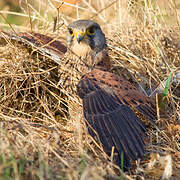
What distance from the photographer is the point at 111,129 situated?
7.72 feet

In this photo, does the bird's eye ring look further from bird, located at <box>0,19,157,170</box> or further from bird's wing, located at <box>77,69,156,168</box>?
bird's wing, located at <box>77,69,156,168</box>

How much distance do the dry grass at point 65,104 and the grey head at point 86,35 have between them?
197 millimetres

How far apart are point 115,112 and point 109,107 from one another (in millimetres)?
63

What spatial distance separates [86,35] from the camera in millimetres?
3070

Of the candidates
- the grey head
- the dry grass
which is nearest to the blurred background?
the dry grass

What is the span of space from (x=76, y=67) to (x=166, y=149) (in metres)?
1.16

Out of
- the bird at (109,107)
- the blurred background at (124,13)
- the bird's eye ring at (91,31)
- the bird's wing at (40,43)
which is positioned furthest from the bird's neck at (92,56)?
the blurred background at (124,13)

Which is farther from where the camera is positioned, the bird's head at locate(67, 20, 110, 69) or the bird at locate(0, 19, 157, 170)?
the bird's head at locate(67, 20, 110, 69)

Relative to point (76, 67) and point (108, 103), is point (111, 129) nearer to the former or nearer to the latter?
point (108, 103)

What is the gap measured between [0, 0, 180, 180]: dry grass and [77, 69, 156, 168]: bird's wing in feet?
0.49

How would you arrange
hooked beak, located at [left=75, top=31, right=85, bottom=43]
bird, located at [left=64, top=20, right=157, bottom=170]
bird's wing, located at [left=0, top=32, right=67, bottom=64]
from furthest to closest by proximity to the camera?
1. bird's wing, located at [left=0, top=32, right=67, bottom=64]
2. hooked beak, located at [left=75, top=31, right=85, bottom=43]
3. bird, located at [left=64, top=20, right=157, bottom=170]

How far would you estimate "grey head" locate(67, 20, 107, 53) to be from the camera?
3.02 m

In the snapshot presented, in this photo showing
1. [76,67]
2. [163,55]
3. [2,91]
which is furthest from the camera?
[163,55]

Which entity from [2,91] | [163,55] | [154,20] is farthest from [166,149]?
[154,20]
